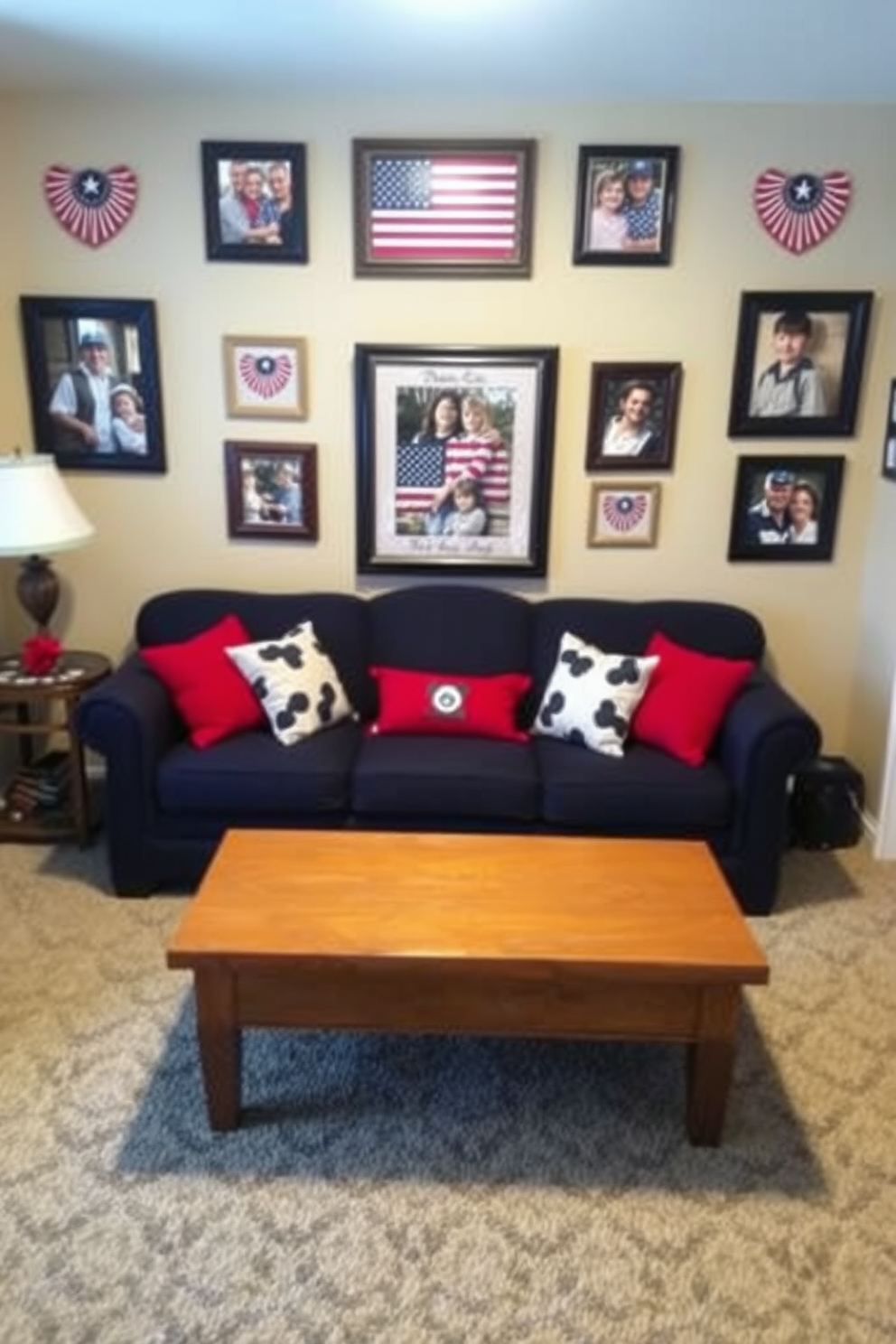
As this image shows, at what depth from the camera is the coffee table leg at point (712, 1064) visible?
196cm

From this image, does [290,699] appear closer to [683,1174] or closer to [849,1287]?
[683,1174]

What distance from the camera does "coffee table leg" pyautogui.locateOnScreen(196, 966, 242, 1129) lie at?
1964mm

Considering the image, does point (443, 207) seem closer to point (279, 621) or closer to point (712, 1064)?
point (279, 621)

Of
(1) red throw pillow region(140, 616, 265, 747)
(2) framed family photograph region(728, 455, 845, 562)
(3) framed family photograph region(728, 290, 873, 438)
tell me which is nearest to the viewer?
(1) red throw pillow region(140, 616, 265, 747)

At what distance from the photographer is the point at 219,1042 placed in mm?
2004

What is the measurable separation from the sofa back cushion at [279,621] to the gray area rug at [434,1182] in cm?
118

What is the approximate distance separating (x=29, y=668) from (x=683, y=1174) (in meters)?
2.43

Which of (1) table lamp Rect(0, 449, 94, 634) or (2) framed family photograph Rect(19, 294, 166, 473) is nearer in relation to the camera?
(1) table lamp Rect(0, 449, 94, 634)

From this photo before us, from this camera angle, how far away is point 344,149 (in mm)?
3182

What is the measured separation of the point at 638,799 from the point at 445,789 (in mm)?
577

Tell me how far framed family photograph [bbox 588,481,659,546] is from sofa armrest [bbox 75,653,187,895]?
1.65m

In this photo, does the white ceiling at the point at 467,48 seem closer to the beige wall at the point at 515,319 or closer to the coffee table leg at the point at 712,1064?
the beige wall at the point at 515,319

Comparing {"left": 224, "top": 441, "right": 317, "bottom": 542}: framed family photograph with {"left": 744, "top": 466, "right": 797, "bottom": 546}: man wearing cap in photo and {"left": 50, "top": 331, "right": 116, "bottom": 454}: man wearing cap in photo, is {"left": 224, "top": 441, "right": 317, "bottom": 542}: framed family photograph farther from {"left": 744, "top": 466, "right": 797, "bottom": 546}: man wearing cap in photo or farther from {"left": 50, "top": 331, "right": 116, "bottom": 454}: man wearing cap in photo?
{"left": 744, "top": 466, "right": 797, "bottom": 546}: man wearing cap in photo

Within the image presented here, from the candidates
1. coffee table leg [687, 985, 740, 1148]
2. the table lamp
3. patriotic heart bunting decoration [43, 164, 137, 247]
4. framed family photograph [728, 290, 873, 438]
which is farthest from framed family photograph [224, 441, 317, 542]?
coffee table leg [687, 985, 740, 1148]
